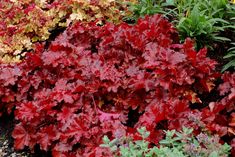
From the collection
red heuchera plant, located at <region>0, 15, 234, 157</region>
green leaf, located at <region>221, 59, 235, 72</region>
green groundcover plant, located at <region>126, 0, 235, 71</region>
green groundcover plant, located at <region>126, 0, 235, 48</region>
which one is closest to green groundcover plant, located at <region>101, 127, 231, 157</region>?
red heuchera plant, located at <region>0, 15, 234, 157</region>

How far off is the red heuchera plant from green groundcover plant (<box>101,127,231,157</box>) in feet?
0.42

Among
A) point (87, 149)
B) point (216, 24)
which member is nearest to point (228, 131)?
point (87, 149)

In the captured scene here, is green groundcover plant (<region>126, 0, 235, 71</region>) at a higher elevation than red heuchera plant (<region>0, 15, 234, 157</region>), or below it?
higher

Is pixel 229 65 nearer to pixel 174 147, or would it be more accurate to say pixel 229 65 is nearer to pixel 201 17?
pixel 201 17

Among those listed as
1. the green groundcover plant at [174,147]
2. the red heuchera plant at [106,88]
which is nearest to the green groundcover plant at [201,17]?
the red heuchera plant at [106,88]

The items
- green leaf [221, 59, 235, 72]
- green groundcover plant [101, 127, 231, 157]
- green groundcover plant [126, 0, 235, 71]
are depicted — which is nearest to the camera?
green groundcover plant [101, 127, 231, 157]

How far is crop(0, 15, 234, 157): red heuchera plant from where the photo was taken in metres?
3.22

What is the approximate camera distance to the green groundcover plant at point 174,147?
8.61ft

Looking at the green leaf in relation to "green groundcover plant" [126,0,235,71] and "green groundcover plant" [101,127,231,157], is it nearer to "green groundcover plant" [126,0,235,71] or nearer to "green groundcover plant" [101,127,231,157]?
"green groundcover plant" [126,0,235,71]

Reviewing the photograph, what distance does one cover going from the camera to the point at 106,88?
3.54 meters

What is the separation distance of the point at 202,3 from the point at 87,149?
1770mm

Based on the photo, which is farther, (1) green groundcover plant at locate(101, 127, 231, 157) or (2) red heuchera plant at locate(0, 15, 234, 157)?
(2) red heuchera plant at locate(0, 15, 234, 157)

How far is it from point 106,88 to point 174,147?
0.97 meters

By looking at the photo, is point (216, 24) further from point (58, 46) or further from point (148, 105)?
point (58, 46)
